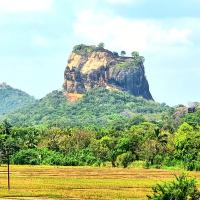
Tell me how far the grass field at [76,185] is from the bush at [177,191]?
19.6 metres

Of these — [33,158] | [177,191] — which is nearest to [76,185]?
[177,191]

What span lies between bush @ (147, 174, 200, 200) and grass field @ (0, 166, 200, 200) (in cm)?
1956

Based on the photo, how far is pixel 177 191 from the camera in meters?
38.2

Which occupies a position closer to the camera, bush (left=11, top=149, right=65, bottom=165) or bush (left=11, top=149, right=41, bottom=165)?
bush (left=11, top=149, right=65, bottom=165)

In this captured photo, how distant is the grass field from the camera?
195ft

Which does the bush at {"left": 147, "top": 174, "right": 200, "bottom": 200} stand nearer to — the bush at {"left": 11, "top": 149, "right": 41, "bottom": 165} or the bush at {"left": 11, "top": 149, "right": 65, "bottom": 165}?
the bush at {"left": 11, "top": 149, "right": 65, "bottom": 165}

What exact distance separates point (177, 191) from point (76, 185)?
34116mm

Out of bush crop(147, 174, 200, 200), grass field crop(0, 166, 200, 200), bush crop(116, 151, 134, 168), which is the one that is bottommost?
grass field crop(0, 166, 200, 200)

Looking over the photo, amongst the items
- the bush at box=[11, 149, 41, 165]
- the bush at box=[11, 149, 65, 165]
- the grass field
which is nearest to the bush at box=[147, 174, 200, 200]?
the grass field

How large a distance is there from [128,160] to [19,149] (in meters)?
23.8

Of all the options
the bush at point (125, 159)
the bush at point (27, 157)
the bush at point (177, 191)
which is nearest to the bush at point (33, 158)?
the bush at point (27, 157)

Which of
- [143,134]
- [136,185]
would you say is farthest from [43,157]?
[136,185]

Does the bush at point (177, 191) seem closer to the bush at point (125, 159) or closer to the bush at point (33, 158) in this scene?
the bush at point (125, 159)

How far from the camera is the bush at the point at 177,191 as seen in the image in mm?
38062
